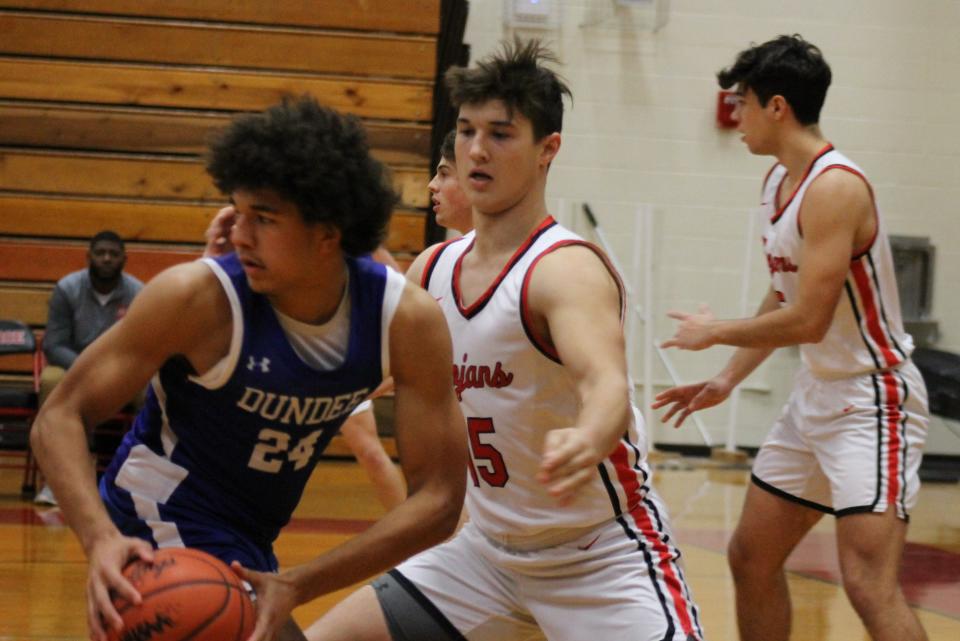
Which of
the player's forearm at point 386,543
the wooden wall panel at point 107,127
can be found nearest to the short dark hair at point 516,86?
the player's forearm at point 386,543

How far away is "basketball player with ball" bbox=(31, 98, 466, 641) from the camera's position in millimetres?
2234

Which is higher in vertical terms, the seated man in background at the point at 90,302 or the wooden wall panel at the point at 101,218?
the wooden wall panel at the point at 101,218

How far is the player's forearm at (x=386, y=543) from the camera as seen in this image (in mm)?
2273

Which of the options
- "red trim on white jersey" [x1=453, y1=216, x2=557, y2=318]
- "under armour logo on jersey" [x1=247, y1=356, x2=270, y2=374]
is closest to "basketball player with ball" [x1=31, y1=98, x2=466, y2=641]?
"under armour logo on jersey" [x1=247, y1=356, x2=270, y2=374]

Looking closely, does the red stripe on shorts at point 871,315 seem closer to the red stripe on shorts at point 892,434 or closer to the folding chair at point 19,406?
the red stripe on shorts at point 892,434

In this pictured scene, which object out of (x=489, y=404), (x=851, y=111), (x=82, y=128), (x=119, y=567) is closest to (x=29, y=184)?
(x=82, y=128)

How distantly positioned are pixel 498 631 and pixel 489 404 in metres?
0.56

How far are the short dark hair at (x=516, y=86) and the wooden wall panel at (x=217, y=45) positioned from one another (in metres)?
6.50

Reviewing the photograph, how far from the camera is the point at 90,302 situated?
7793 mm

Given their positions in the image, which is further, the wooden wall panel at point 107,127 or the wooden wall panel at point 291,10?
the wooden wall panel at point 291,10

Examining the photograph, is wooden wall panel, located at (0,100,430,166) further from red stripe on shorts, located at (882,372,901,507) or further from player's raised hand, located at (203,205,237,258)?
player's raised hand, located at (203,205,237,258)

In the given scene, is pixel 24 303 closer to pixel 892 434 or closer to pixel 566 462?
pixel 892 434

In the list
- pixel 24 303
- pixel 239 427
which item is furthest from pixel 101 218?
pixel 239 427

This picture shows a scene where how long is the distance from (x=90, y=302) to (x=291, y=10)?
2.91m
